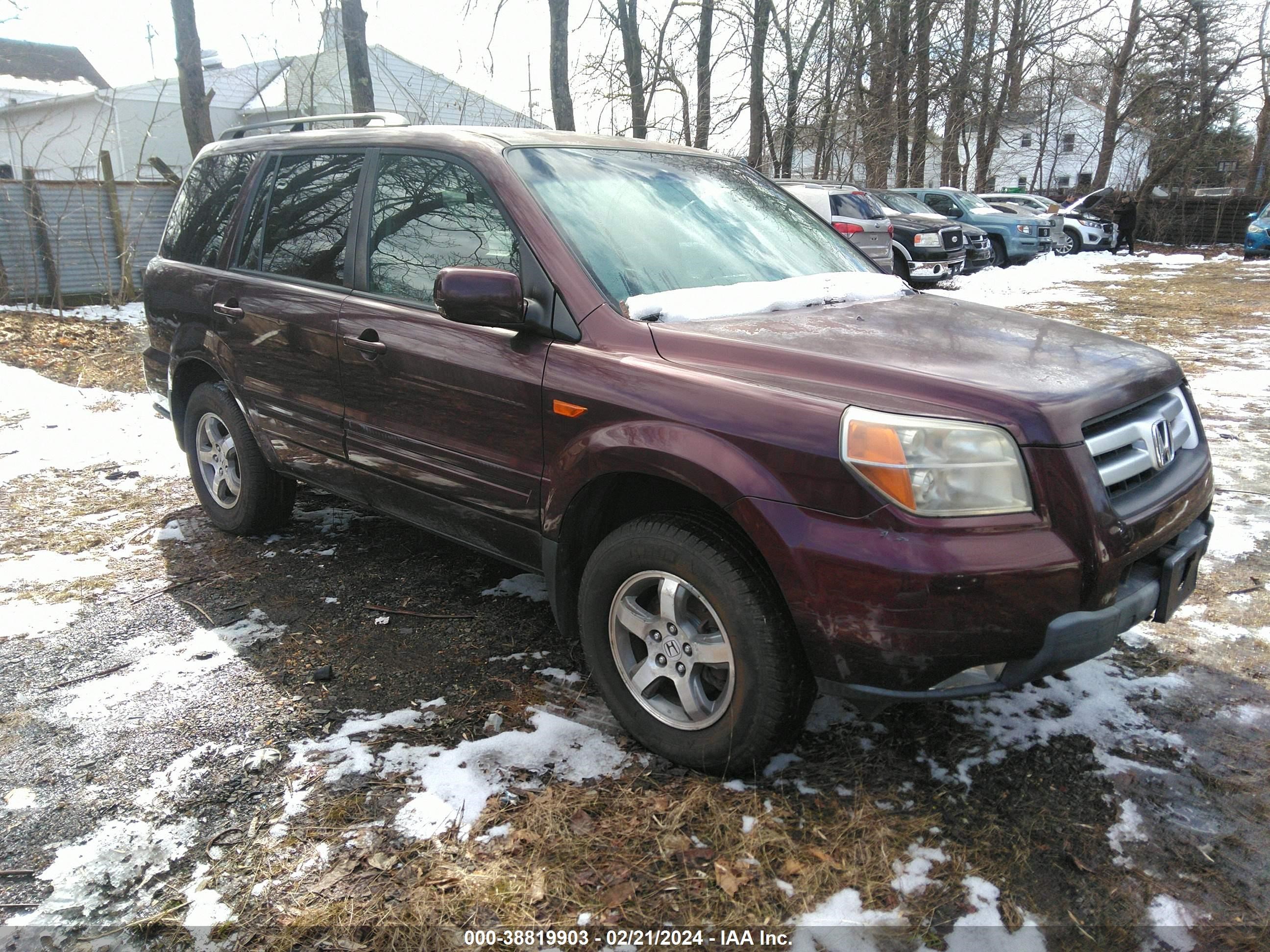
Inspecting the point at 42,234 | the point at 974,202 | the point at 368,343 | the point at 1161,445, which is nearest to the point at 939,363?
the point at 1161,445

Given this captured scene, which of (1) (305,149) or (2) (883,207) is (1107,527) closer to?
(1) (305,149)

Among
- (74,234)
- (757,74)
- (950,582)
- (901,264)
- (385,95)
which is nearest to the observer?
(950,582)

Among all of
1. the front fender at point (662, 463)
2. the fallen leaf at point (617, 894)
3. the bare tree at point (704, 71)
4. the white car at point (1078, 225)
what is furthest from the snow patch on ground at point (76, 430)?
the white car at point (1078, 225)

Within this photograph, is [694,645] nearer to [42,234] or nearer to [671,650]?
[671,650]

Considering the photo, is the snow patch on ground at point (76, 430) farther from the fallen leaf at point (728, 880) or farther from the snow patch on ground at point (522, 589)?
the fallen leaf at point (728, 880)

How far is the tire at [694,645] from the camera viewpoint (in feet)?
7.86

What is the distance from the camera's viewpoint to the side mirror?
8.85 feet

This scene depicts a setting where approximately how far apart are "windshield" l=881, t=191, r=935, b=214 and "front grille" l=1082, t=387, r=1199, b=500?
15.5 metres

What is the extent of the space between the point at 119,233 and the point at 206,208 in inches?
348

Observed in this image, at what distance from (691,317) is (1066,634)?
136cm

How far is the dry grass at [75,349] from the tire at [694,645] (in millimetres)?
6782

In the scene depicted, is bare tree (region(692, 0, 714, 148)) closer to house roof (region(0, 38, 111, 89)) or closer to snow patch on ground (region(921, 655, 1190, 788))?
snow patch on ground (region(921, 655, 1190, 788))

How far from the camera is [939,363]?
243cm

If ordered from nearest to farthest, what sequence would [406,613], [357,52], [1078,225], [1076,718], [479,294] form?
[479,294] < [1076,718] < [406,613] < [357,52] < [1078,225]
